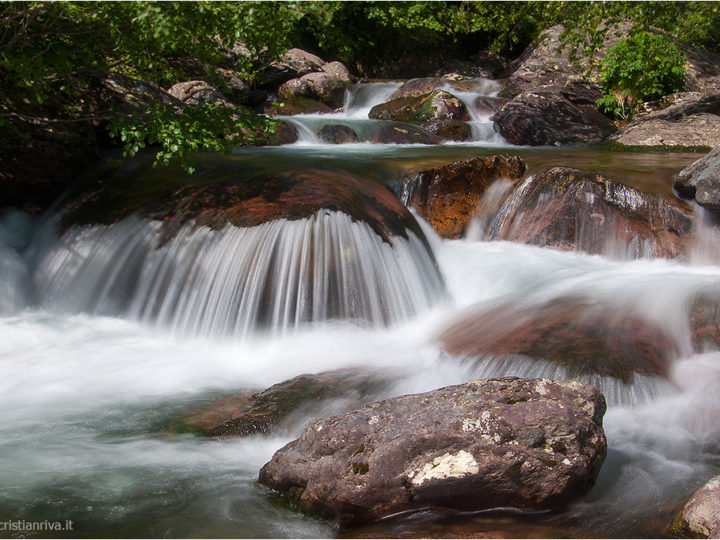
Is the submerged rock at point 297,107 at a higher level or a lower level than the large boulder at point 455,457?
higher

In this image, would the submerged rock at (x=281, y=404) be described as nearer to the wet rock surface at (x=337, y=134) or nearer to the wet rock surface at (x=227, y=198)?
the wet rock surface at (x=227, y=198)

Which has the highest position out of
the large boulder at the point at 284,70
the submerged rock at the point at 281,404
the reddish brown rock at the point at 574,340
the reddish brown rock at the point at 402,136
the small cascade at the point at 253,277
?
the large boulder at the point at 284,70

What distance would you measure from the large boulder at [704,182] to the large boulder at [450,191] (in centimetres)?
227

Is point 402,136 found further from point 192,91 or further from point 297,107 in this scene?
point 297,107

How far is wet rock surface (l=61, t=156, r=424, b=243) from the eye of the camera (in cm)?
670

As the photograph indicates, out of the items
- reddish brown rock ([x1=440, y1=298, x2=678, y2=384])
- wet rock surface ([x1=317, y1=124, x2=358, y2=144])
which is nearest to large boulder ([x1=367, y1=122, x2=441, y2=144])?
wet rock surface ([x1=317, y1=124, x2=358, y2=144])

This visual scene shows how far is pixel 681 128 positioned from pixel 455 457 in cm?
1156

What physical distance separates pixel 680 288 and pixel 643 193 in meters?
2.43

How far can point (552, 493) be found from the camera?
300 centimetres

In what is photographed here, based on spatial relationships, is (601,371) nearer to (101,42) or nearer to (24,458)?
(24,458)

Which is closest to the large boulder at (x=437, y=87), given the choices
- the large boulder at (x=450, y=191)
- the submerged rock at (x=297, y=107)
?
the submerged rock at (x=297, y=107)

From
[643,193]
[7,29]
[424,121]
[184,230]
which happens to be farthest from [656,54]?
[7,29]

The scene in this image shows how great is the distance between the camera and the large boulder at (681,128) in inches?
462

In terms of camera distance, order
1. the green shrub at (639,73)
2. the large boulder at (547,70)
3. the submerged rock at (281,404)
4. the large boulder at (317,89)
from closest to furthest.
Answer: the submerged rock at (281,404), the green shrub at (639,73), the large boulder at (547,70), the large boulder at (317,89)
